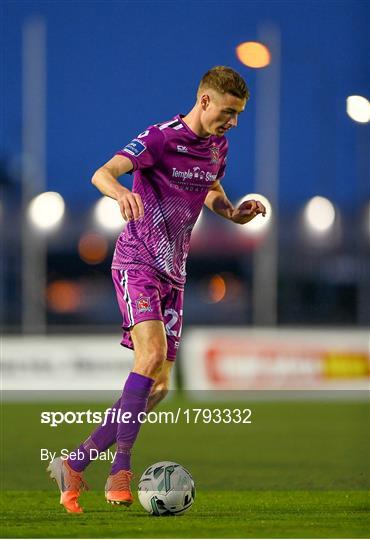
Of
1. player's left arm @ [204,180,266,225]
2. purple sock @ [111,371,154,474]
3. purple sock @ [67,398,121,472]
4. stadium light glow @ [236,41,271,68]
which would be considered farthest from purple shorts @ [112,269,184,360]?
stadium light glow @ [236,41,271,68]

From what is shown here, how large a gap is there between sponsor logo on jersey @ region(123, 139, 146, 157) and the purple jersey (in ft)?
0.49

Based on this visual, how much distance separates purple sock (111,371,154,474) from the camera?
643 cm

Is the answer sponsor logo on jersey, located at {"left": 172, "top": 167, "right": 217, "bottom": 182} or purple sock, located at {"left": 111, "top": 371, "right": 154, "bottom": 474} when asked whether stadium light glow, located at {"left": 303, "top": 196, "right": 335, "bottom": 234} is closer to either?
sponsor logo on jersey, located at {"left": 172, "top": 167, "right": 217, "bottom": 182}

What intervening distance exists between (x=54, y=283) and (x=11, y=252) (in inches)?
280

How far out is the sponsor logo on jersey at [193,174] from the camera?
22.0ft

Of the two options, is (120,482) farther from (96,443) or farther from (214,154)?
(214,154)

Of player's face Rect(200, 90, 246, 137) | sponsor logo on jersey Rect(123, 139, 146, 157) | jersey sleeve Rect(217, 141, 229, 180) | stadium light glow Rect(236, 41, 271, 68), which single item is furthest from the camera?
stadium light glow Rect(236, 41, 271, 68)

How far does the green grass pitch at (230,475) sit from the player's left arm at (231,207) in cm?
160

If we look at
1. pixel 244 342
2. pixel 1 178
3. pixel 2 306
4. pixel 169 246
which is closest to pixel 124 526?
pixel 169 246

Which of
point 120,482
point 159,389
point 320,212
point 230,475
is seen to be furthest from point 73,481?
point 320,212

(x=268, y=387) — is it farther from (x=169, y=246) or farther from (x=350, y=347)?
(x=169, y=246)

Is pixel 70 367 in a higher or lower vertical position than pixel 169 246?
lower

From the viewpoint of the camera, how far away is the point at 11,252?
23703 millimetres

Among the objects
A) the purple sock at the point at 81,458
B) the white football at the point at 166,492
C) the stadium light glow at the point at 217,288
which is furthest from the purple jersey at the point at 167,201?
the stadium light glow at the point at 217,288
